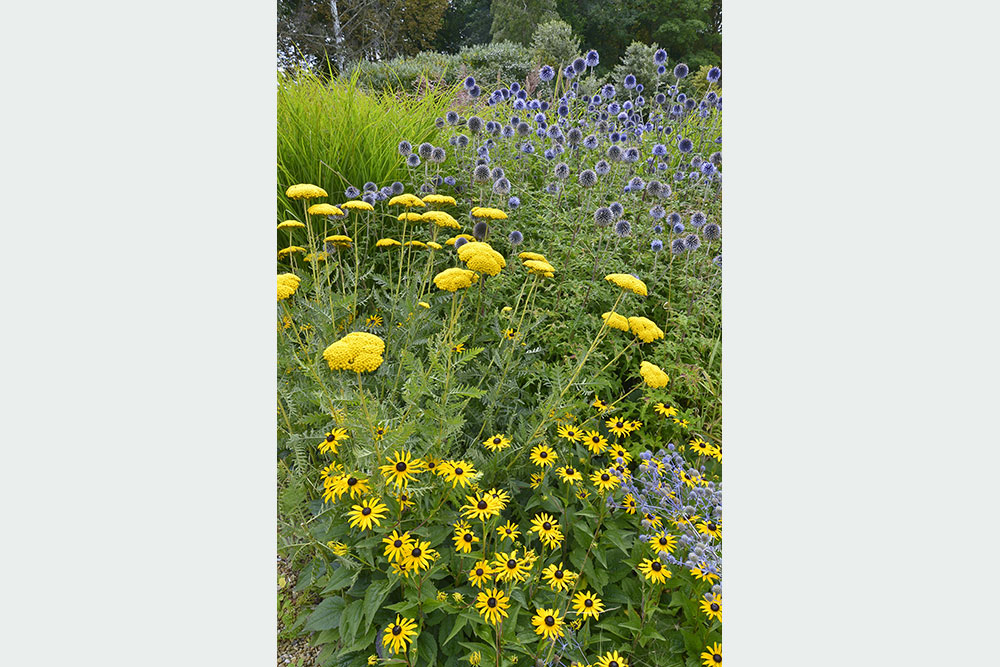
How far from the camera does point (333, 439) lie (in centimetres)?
156

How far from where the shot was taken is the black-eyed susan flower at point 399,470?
1.32m

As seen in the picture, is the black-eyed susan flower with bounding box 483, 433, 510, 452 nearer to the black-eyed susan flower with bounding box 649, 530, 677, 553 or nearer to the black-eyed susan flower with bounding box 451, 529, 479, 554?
the black-eyed susan flower with bounding box 451, 529, 479, 554

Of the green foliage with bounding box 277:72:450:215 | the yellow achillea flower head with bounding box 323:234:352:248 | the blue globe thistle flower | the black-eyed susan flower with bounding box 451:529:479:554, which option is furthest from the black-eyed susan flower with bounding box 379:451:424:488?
→ the green foliage with bounding box 277:72:450:215

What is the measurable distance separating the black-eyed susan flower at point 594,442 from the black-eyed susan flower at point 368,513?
1.98 ft

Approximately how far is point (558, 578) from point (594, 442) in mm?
401

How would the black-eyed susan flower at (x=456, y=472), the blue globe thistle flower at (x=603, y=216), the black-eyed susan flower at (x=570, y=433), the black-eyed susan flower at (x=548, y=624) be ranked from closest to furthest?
the black-eyed susan flower at (x=548, y=624)
the black-eyed susan flower at (x=456, y=472)
the black-eyed susan flower at (x=570, y=433)
the blue globe thistle flower at (x=603, y=216)

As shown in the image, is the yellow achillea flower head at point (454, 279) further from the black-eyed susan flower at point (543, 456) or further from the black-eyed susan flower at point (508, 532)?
the black-eyed susan flower at point (508, 532)

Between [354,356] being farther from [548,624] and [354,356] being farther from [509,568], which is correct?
[548,624]

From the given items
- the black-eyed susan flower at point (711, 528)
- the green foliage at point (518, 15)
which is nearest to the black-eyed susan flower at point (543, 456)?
the black-eyed susan flower at point (711, 528)

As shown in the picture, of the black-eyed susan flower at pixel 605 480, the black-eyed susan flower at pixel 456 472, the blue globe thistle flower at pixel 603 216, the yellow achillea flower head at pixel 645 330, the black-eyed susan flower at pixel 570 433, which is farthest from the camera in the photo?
the blue globe thistle flower at pixel 603 216

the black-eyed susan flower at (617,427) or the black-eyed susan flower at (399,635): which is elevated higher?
the black-eyed susan flower at (617,427)

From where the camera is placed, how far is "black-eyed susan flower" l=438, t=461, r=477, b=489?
4.48 feet

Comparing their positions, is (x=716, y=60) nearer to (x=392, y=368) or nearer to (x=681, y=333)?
(x=681, y=333)
